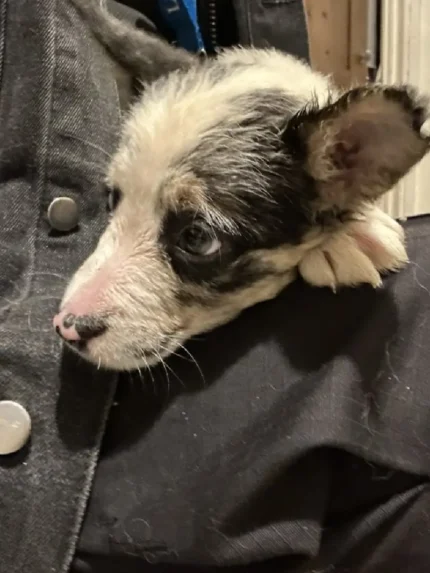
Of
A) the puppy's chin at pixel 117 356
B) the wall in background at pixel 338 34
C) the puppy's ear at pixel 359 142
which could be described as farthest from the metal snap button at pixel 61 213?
the wall in background at pixel 338 34

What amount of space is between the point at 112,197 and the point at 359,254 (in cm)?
31

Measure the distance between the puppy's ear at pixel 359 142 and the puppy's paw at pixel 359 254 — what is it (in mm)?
35

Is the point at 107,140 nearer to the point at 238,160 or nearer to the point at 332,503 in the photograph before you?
the point at 238,160

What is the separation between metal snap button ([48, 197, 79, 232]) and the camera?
2.71ft

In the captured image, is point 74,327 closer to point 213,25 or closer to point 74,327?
point 74,327

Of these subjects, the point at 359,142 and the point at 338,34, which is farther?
the point at 338,34

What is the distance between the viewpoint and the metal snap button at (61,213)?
83 cm

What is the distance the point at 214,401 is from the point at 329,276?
0.58 ft

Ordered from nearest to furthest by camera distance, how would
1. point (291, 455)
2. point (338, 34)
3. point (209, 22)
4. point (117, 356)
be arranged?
point (291, 455) < point (117, 356) < point (209, 22) < point (338, 34)

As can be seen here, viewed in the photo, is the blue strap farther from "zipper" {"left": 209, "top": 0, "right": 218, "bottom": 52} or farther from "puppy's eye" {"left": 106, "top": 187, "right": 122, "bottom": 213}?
"puppy's eye" {"left": 106, "top": 187, "right": 122, "bottom": 213}

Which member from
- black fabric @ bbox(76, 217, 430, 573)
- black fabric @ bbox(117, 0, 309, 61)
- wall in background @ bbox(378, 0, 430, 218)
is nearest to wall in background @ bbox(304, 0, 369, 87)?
wall in background @ bbox(378, 0, 430, 218)

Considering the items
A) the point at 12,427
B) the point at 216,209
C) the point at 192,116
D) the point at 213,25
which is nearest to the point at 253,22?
the point at 213,25

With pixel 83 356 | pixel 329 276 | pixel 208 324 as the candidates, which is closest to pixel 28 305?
pixel 83 356

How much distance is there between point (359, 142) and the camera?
815 mm
